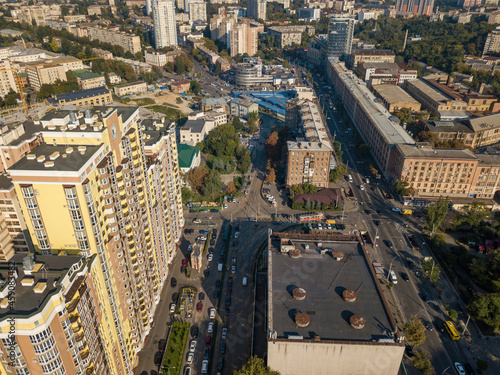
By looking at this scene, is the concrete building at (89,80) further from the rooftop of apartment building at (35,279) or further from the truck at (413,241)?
the truck at (413,241)

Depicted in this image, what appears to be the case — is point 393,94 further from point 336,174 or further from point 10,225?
point 10,225

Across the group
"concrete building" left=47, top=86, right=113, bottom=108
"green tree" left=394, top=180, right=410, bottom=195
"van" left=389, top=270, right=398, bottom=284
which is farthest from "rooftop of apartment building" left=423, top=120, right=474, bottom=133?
"concrete building" left=47, top=86, right=113, bottom=108

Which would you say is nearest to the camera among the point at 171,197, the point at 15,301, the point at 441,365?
the point at 15,301

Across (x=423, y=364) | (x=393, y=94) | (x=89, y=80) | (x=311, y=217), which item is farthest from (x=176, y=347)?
(x=89, y=80)

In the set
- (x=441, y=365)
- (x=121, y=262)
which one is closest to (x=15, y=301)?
(x=121, y=262)

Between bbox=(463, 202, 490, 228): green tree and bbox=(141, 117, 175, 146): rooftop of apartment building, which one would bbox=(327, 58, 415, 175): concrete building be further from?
bbox=(141, 117, 175, 146): rooftop of apartment building

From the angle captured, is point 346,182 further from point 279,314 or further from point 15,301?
point 15,301
